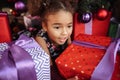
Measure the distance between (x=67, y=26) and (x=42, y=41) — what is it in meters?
0.13

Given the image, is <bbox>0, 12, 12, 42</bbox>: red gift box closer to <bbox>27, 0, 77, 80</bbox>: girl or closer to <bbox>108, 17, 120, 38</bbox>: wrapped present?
<bbox>27, 0, 77, 80</bbox>: girl

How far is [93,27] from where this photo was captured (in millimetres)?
906

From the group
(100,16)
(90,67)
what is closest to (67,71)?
(90,67)

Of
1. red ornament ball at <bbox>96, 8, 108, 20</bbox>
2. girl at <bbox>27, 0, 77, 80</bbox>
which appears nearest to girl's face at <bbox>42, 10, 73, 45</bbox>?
girl at <bbox>27, 0, 77, 80</bbox>

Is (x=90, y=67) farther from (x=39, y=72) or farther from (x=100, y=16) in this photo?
(x=100, y=16)

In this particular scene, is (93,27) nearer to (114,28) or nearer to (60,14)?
(114,28)

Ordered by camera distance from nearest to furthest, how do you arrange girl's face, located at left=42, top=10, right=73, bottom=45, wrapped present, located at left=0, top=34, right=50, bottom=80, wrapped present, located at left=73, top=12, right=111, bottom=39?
wrapped present, located at left=0, top=34, right=50, bottom=80
girl's face, located at left=42, top=10, right=73, bottom=45
wrapped present, located at left=73, top=12, right=111, bottom=39

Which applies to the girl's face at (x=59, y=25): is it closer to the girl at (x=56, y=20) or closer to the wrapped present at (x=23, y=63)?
the girl at (x=56, y=20)

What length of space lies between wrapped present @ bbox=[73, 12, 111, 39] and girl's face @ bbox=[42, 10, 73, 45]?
9 cm

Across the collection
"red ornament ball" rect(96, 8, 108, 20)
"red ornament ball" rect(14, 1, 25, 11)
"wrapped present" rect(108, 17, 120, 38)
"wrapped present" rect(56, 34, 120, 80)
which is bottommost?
"wrapped present" rect(56, 34, 120, 80)

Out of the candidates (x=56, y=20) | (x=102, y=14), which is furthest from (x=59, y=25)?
(x=102, y=14)

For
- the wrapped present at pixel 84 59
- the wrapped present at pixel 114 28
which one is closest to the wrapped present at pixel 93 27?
the wrapped present at pixel 114 28

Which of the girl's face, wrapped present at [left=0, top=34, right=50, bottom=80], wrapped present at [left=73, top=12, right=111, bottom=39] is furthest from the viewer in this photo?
wrapped present at [left=73, top=12, right=111, bottom=39]

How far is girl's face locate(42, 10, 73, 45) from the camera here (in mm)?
771
